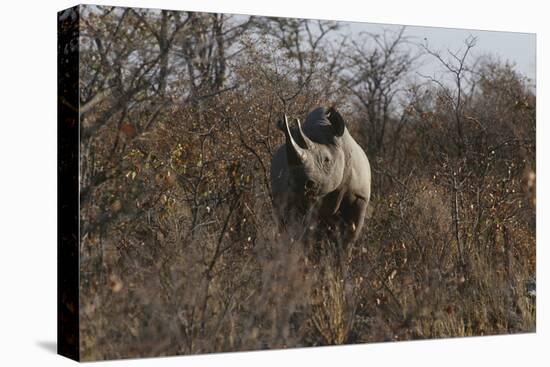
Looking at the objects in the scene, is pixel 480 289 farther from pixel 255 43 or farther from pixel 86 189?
pixel 86 189

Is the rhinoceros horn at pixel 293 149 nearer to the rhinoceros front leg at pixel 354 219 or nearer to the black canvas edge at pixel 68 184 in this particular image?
the rhinoceros front leg at pixel 354 219

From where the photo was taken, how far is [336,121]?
1143 centimetres

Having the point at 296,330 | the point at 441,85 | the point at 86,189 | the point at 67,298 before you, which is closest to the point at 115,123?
the point at 86,189

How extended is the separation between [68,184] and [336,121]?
8.97ft

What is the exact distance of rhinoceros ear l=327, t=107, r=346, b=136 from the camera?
37.4 feet

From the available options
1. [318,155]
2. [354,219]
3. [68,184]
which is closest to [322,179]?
Result: [318,155]

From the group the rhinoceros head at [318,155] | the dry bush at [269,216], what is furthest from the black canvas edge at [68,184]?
the rhinoceros head at [318,155]

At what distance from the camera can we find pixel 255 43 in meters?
10.9

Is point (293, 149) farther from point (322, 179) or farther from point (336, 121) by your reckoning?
point (336, 121)

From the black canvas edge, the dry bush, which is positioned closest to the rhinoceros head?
the dry bush

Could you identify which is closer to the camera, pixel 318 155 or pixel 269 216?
pixel 269 216

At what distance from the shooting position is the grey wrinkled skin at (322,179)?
36.3ft

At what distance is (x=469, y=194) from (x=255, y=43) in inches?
105

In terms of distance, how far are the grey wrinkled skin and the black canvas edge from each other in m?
1.90
